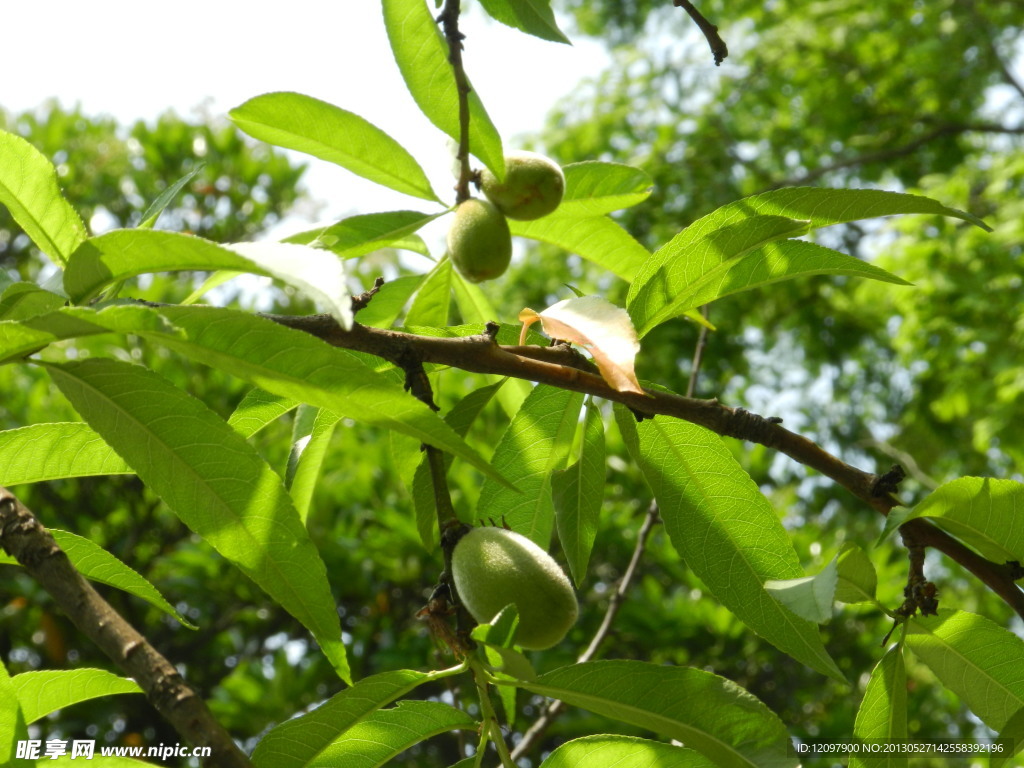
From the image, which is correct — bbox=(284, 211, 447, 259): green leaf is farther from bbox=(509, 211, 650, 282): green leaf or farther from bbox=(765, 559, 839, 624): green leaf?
bbox=(765, 559, 839, 624): green leaf

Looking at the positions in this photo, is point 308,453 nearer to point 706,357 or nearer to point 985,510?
point 985,510

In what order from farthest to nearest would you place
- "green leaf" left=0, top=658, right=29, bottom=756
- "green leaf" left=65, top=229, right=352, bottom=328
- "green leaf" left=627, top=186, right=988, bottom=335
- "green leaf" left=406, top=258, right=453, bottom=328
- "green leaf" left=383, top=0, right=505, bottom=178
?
1. "green leaf" left=406, top=258, right=453, bottom=328
2. "green leaf" left=383, top=0, right=505, bottom=178
3. "green leaf" left=627, top=186, right=988, bottom=335
4. "green leaf" left=0, top=658, right=29, bottom=756
5. "green leaf" left=65, top=229, right=352, bottom=328

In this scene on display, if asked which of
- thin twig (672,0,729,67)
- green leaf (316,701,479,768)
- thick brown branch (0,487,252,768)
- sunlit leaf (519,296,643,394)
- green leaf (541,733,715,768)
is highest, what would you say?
thin twig (672,0,729,67)

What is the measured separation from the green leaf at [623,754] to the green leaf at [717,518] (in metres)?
0.13

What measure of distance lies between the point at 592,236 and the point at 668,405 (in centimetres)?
36

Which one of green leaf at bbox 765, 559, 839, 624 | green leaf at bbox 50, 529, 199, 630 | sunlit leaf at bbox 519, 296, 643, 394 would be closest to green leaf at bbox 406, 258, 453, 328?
sunlit leaf at bbox 519, 296, 643, 394

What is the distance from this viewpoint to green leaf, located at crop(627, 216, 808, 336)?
25.9 inches

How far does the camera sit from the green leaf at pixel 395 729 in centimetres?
66

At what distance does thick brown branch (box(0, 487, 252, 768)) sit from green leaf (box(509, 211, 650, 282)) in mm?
585

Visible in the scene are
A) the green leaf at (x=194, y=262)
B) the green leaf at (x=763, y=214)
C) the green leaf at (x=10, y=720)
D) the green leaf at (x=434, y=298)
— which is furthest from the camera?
the green leaf at (x=434, y=298)

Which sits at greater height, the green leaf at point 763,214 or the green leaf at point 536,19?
the green leaf at point 536,19

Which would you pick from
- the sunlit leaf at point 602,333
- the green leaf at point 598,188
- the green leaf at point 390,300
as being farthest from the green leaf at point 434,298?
the sunlit leaf at point 602,333

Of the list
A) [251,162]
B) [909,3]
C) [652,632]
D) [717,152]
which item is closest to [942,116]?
[909,3]

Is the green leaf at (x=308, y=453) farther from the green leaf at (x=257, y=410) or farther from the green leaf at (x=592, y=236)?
the green leaf at (x=592, y=236)
